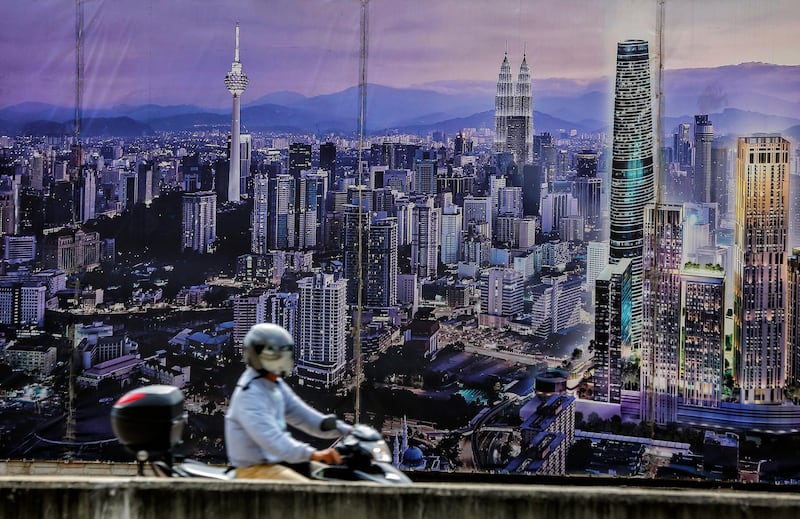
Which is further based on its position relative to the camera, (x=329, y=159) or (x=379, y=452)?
(x=329, y=159)

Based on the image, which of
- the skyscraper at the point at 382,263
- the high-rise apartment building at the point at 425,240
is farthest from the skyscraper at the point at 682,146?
the skyscraper at the point at 382,263

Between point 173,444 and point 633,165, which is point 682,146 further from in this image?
point 173,444

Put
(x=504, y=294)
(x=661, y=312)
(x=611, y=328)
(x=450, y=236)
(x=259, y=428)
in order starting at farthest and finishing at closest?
(x=450, y=236) < (x=504, y=294) < (x=611, y=328) < (x=661, y=312) < (x=259, y=428)

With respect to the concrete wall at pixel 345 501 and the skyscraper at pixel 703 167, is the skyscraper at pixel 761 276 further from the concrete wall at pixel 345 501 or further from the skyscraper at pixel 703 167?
the concrete wall at pixel 345 501

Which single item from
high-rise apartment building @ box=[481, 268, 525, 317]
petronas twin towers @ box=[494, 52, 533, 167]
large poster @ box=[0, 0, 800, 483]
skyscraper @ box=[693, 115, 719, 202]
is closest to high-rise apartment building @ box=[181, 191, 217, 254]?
large poster @ box=[0, 0, 800, 483]

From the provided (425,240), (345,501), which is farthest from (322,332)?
(345,501)

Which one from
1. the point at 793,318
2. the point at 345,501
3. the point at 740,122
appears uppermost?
the point at 740,122

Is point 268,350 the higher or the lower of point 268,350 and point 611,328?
the higher

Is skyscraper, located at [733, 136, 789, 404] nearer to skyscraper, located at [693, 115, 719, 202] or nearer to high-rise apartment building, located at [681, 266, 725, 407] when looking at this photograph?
high-rise apartment building, located at [681, 266, 725, 407]

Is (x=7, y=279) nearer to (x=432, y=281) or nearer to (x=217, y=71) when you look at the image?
(x=217, y=71)
